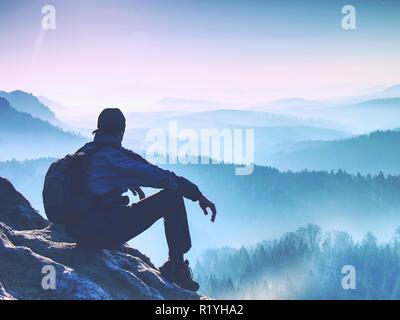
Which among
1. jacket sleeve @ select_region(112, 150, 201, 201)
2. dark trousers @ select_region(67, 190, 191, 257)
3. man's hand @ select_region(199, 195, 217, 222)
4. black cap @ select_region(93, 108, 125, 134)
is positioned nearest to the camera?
jacket sleeve @ select_region(112, 150, 201, 201)

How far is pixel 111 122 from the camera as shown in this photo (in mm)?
10562

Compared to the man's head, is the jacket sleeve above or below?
below

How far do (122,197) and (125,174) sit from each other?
2.06 ft

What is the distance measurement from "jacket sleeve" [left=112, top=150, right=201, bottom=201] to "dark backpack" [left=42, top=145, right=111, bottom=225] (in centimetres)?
71

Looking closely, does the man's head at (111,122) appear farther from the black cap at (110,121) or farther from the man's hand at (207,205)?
the man's hand at (207,205)

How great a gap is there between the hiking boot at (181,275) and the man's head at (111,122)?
323cm

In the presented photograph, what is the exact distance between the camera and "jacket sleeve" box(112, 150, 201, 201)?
32.3ft

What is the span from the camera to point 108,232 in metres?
10.3

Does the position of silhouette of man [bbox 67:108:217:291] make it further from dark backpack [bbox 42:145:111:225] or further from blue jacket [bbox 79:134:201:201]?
dark backpack [bbox 42:145:111:225]

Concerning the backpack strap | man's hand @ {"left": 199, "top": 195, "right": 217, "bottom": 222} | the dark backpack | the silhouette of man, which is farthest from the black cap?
man's hand @ {"left": 199, "top": 195, "right": 217, "bottom": 222}

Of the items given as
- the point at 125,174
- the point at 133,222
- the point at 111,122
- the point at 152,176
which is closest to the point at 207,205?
the point at 152,176
